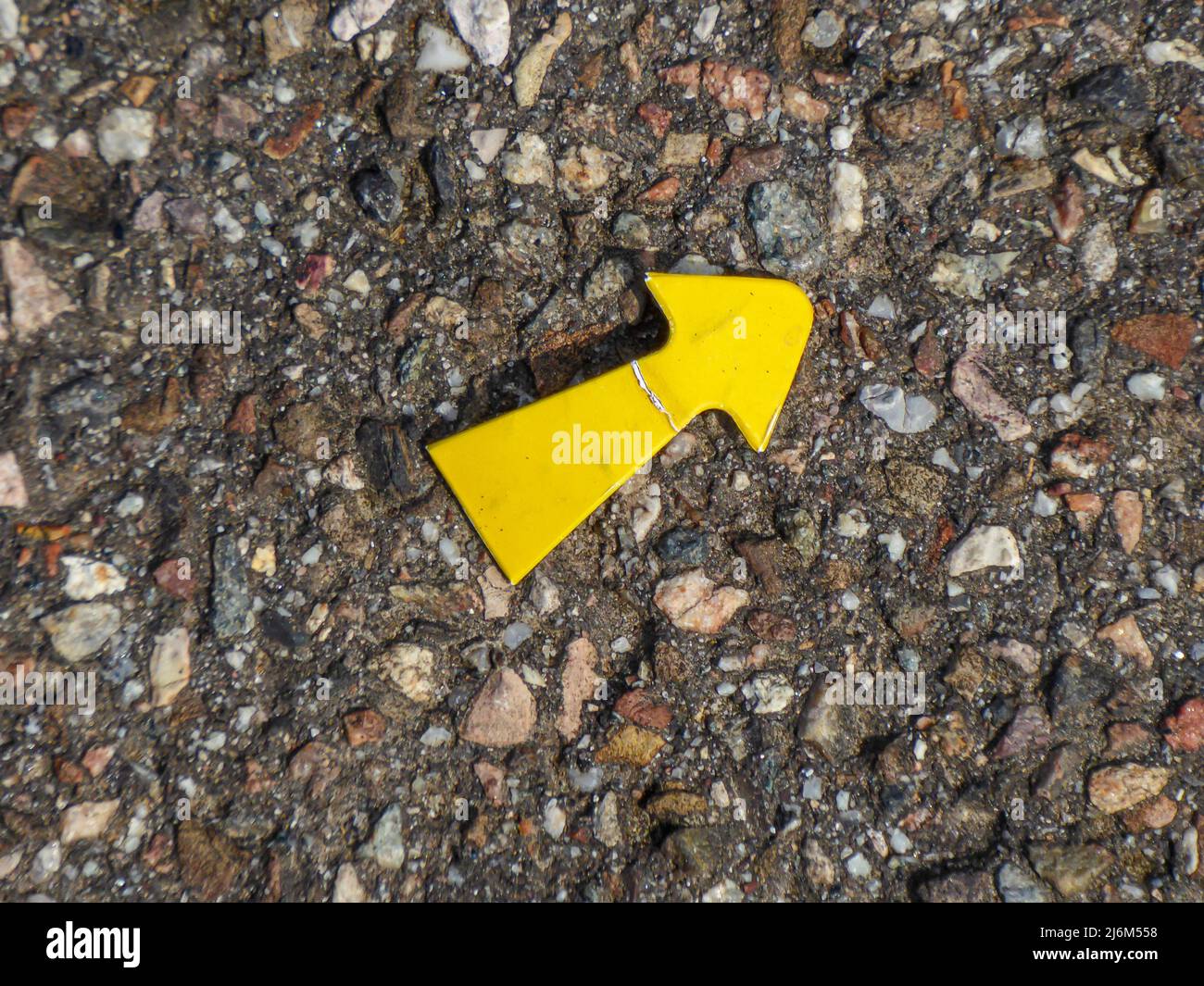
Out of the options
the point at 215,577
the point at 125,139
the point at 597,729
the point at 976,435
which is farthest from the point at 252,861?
the point at 976,435
